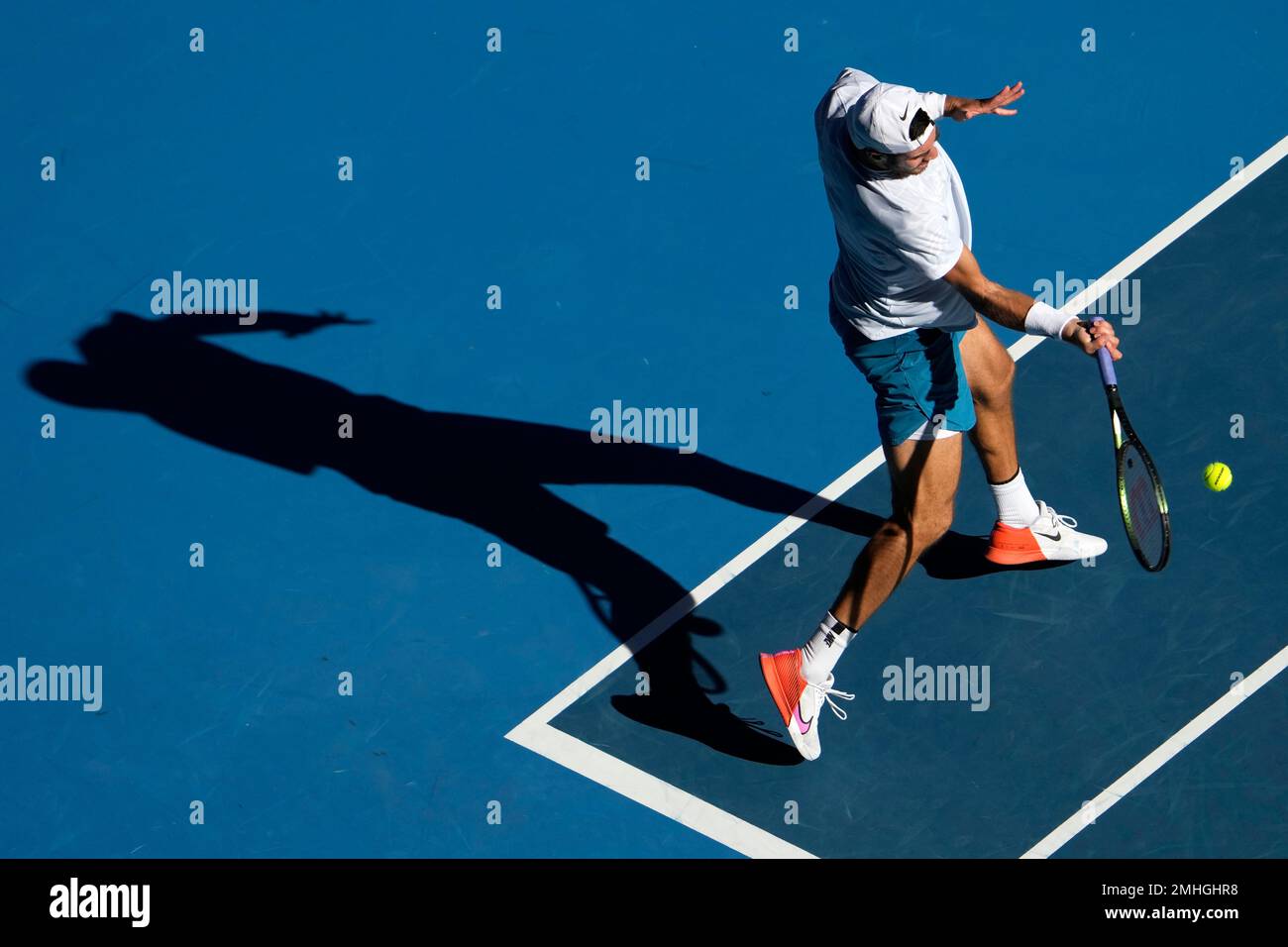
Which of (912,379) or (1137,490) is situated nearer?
(912,379)

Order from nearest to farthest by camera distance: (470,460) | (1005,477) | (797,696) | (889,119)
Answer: (889,119) < (797,696) < (1005,477) < (470,460)

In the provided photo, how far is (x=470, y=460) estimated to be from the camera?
10.7 meters

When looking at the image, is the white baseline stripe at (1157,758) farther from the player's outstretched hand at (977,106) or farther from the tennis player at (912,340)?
the player's outstretched hand at (977,106)

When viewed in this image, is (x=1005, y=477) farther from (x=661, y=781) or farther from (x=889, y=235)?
(x=661, y=781)

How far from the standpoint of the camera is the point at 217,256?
37.7 feet

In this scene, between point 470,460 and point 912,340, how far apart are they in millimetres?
2729

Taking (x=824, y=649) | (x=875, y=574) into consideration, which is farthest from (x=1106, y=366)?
(x=824, y=649)

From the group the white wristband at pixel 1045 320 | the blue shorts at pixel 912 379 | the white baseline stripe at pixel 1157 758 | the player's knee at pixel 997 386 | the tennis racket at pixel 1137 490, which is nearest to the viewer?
the white wristband at pixel 1045 320

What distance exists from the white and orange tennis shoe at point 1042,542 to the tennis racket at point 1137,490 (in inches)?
24.8

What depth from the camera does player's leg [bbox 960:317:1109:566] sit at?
9.50 m

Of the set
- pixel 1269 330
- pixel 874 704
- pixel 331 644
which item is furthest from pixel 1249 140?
pixel 331 644

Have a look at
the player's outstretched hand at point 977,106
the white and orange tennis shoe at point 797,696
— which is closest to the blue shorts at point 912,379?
the player's outstretched hand at point 977,106

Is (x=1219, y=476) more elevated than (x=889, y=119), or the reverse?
(x=889, y=119)

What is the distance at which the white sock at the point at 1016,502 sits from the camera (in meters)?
9.87
